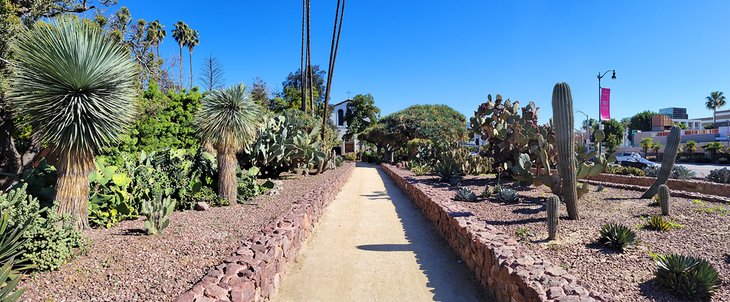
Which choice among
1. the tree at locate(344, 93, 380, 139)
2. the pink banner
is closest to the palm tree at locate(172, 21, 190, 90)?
the tree at locate(344, 93, 380, 139)

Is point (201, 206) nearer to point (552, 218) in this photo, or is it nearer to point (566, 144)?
point (552, 218)

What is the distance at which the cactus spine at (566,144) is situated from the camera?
260 inches

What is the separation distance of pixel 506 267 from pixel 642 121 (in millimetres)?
97507

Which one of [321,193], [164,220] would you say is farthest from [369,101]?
[164,220]

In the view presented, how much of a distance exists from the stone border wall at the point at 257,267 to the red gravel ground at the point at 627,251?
3.16 meters

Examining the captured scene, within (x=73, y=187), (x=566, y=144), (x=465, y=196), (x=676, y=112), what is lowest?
Result: (x=465, y=196)

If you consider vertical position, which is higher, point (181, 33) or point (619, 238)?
point (181, 33)

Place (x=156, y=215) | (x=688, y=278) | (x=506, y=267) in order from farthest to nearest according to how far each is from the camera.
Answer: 1. (x=156, y=215)
2. (x=506, y=267)
3. (x=688, y=278)

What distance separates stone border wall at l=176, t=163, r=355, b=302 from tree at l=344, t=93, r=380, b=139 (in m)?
43.5

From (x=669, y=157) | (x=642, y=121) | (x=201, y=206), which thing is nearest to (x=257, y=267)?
(x=201, y=206)

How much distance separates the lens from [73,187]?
5035mm

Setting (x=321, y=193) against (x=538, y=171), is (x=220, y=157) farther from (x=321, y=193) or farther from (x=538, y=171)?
(x=538, y=171)

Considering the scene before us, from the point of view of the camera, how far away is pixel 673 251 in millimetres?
4707

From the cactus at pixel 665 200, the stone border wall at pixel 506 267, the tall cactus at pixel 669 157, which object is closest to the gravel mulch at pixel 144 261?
the stone border wall at pixel 506 267
